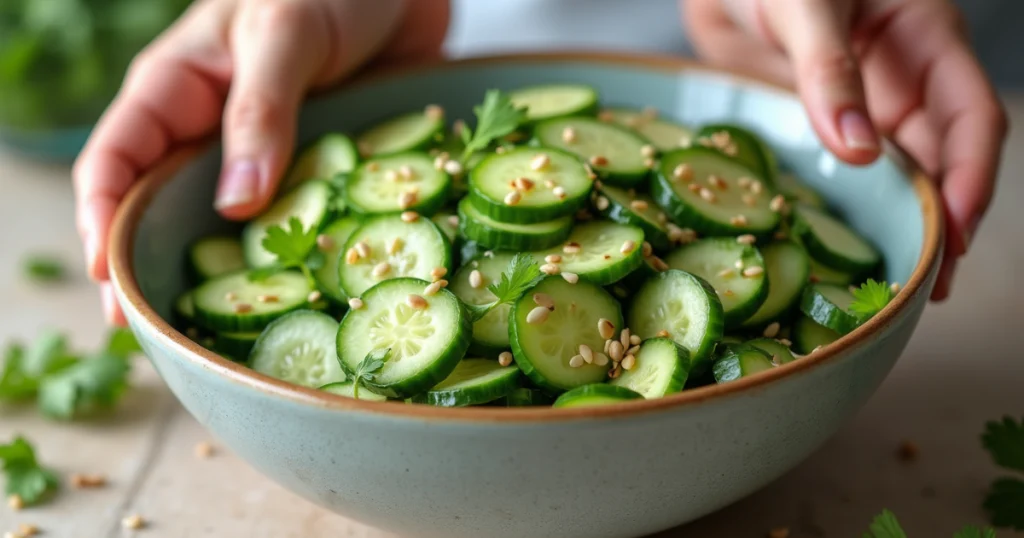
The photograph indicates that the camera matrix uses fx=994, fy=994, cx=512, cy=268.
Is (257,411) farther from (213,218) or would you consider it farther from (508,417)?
(213,218)

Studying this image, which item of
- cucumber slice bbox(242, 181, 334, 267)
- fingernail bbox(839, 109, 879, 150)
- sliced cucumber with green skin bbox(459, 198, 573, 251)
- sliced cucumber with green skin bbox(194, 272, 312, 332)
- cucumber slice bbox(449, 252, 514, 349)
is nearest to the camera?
cucumber slice bbox(449, 252, 514, 349)

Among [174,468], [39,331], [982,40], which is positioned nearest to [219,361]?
[174,468]

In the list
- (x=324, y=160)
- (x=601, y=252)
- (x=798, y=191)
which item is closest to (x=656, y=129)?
(x=798, y=191)

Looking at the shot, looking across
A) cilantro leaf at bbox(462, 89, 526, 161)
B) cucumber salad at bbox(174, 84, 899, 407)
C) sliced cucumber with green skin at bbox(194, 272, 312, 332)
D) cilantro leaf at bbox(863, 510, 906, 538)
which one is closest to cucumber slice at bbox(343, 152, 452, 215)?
cucumber salad at bbox(174, 84, 899, 407)

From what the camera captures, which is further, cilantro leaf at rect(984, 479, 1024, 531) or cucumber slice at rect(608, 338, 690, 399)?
cilantro leaf at rect(984, 479, 1024, 531)

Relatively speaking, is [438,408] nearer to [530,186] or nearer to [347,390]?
[347,390]

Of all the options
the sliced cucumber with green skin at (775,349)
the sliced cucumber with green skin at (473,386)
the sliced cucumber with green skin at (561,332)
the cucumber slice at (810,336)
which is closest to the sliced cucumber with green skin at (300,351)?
the sliced cucumber with green skin at (473,386)

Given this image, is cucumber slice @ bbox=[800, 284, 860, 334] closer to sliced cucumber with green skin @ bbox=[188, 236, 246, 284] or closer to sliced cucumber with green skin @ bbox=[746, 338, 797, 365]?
sliced cucumber with green skin @ bbox=[746, 338, 797, 365]

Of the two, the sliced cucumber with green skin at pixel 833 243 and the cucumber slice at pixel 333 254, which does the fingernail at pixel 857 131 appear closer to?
the sliced cucumber with green skin at pixel 833 243
